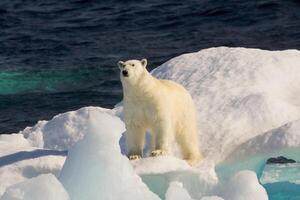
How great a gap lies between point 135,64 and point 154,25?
14510 mm

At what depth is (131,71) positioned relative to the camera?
28.8 feet

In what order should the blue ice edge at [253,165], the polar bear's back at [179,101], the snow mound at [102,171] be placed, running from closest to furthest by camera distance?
the snow mound at [102,171], the polar bear's back at [179,101], the blue ice edge at [253,165]

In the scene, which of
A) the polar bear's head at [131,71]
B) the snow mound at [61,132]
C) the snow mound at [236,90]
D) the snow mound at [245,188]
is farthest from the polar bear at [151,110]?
the snow mound at [245,188]

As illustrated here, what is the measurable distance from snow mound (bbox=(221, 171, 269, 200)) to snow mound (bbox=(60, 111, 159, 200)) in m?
0.72

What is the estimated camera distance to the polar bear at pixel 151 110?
880 centimetres

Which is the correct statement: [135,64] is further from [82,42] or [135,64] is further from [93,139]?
[82,42]

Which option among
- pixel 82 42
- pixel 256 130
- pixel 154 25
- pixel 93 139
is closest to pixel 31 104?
pixel 82 42

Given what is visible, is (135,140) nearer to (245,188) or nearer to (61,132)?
(61,132)

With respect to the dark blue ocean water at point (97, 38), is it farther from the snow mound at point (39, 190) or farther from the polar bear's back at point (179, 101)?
the snow mound at point (39, 190)

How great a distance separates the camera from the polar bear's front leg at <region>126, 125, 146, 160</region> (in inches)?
352

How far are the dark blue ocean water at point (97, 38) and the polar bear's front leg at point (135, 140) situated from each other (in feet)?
26.5

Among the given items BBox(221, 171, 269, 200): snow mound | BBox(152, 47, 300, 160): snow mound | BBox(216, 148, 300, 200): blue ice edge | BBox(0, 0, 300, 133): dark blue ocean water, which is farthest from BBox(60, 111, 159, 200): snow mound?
BBox(0, 0, 300, 133): dark blue ocean water

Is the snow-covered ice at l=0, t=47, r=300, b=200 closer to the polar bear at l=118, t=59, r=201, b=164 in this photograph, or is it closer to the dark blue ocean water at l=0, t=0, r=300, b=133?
the polar bear at l=118, t=59, r=201, b=164

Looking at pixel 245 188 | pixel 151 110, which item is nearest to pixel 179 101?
Answer: pixel 151 110
